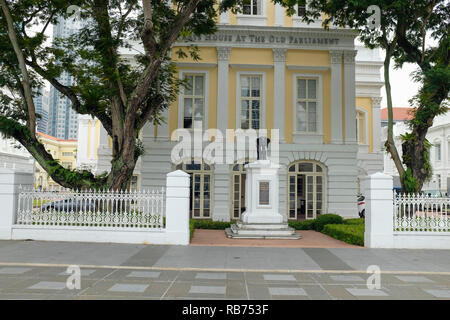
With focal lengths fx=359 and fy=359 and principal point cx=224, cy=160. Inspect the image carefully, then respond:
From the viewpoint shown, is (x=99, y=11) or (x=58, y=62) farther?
(x=58, y=62)

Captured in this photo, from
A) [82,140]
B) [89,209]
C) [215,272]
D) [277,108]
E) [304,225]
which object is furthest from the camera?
[82,140]

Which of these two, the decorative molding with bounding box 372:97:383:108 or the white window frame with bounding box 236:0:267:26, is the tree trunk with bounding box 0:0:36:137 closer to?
the white window frame with bounding box 236:0:267:26

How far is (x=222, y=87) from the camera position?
17.7 meters

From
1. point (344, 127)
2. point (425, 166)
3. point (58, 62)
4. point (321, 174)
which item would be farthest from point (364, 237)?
point (58, 62)

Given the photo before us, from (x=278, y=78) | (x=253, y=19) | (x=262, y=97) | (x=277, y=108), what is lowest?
(x=277, y=108)

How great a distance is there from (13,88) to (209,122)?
837cm

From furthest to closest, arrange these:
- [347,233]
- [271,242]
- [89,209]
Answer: [347,233], [271,242], [89,209]

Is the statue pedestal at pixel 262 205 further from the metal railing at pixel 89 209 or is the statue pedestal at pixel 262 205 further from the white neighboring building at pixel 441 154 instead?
the white neighboring building at pixel 441 154

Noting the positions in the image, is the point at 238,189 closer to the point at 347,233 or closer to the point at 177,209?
the point at 347,233

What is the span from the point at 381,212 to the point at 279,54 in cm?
1051

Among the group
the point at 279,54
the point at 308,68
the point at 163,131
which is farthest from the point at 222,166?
the point at 308,68

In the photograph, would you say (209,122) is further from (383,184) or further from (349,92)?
(383,184)

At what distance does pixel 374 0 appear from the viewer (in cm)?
1198

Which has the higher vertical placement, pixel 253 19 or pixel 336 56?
pixel 253 19
